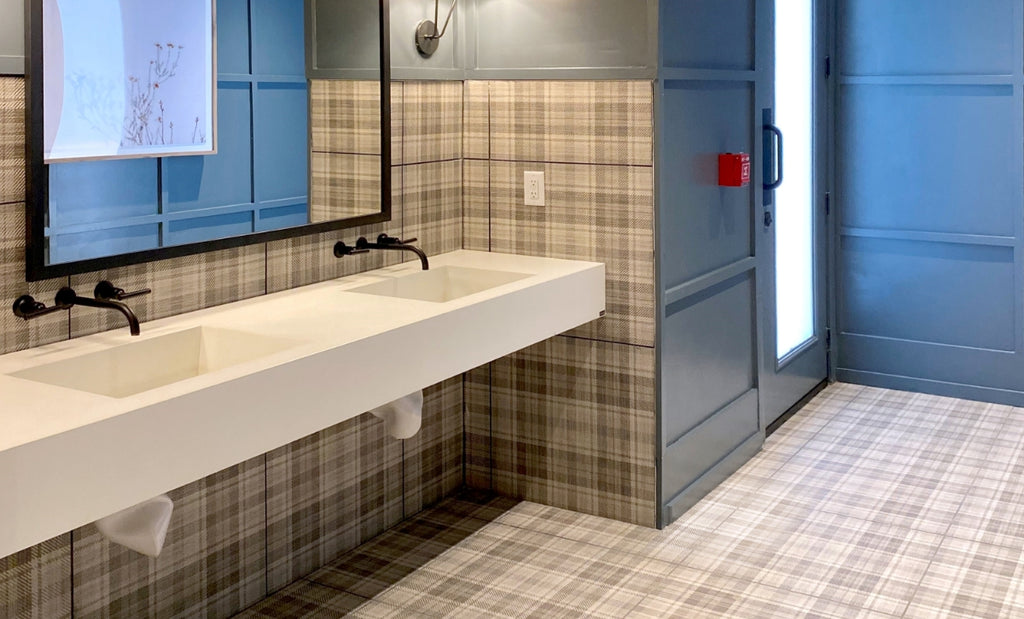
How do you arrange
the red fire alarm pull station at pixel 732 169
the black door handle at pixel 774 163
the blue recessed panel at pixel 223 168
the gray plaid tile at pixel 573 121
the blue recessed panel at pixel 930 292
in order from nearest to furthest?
the blue recessed panel at pixel 223 168 < the gray plaid tile at pixel 573 121 < the red fire alarm pull station at pixel 732 169 < the black door handle at pixel 774 163 < the blue recessed panel at pixel 930 292

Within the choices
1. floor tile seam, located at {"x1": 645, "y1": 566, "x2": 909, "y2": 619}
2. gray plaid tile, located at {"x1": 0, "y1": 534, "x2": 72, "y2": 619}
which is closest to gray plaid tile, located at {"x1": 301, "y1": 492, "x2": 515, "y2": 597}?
floor tile seam, located at {"x1": 645, "y1": 566, "x2": 909, "y2": 619}

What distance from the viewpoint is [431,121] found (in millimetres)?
3549

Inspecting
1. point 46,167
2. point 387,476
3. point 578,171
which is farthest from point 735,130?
point 46,167

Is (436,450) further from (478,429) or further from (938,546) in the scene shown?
(938,546)

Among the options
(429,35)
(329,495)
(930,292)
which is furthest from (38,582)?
(930,292)

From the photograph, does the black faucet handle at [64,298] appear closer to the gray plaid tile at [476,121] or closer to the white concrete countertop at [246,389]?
the white concrete countertop at [246,389]

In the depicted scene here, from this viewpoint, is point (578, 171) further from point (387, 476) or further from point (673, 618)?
point (673, 618)

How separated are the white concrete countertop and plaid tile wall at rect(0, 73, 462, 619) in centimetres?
6

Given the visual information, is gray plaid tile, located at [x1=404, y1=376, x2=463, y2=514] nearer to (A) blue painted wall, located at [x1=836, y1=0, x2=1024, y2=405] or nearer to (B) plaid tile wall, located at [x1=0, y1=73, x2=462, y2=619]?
(B) plaid tile wall, located at [x1=0, y1=73, x2=462, y2=619]

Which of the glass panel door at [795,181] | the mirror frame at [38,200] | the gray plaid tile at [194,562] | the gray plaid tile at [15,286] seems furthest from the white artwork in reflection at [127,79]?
the glass panel door at [795,181]

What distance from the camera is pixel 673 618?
9.55ft

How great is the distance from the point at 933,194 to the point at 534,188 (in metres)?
2.18

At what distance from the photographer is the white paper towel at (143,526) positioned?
7.34 feet

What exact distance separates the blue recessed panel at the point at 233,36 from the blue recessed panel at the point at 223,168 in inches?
1.8
